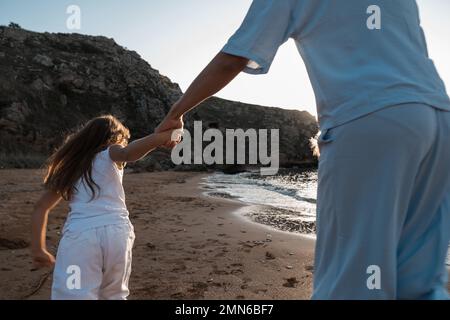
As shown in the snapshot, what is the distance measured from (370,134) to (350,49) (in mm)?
293

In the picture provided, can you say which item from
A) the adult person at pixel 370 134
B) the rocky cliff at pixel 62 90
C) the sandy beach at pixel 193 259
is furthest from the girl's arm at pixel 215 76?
the rocky cliff at pixel 62 90

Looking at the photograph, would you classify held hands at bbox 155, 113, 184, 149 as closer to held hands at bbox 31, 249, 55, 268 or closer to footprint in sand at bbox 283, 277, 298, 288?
held hands at bbox 31, 249, 55, 268

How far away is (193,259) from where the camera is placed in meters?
5.32

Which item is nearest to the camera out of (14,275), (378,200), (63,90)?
(378,200)

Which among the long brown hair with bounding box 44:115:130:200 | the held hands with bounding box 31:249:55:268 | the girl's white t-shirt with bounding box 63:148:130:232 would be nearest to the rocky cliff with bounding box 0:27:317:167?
the long brown hair with bounding box 44:115:130:200

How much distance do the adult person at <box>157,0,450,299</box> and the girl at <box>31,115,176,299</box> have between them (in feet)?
3.37

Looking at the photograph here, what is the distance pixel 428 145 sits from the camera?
1.25 meters

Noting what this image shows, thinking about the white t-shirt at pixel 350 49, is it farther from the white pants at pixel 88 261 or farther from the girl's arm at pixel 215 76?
the white pants at pixel 88 261

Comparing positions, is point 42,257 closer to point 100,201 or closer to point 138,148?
point 100,201

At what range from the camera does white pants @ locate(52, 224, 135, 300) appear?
7.92 feet

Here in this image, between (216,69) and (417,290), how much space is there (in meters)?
0.96
